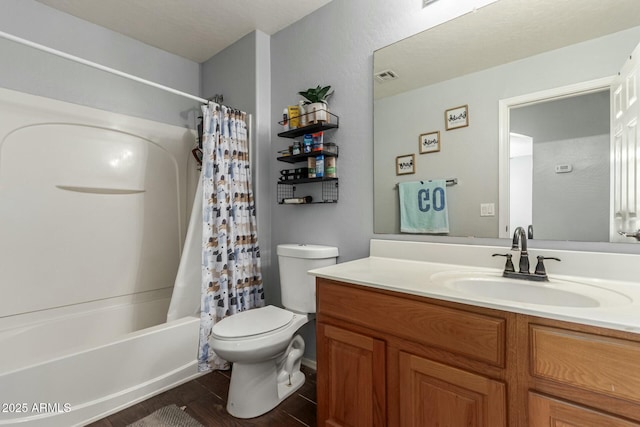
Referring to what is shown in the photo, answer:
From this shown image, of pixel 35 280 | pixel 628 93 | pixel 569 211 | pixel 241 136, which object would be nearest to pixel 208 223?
pixel 241 136

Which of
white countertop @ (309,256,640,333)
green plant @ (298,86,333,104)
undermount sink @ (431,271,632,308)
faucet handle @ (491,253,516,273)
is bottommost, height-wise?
undermount sink @ (431,271,632,308)

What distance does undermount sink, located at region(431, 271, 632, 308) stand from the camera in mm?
983

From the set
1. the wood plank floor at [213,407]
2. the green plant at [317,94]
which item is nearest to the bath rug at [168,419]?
the wood plank floor at [213,407]

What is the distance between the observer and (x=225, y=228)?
6.68 ft

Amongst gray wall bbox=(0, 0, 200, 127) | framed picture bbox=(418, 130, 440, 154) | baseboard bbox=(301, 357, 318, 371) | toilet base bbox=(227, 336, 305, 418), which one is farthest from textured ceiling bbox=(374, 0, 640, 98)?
gray wall bbox=(0, 0, 200, 127)

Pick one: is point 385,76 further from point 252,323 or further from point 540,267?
point 252,323

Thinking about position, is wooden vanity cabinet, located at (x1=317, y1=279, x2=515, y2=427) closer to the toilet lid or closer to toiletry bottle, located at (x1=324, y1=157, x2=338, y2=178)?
the toilet lid

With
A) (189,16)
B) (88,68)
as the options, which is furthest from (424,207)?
(88,68)

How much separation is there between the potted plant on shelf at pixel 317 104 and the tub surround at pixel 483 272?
0.83m

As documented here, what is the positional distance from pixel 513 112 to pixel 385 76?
707 millimetres

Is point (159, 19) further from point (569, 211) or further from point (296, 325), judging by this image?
point (569, 211)

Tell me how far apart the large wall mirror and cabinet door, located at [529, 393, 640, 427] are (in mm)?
698

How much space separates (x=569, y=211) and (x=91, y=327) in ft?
9.46

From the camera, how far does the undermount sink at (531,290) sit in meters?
0.98
